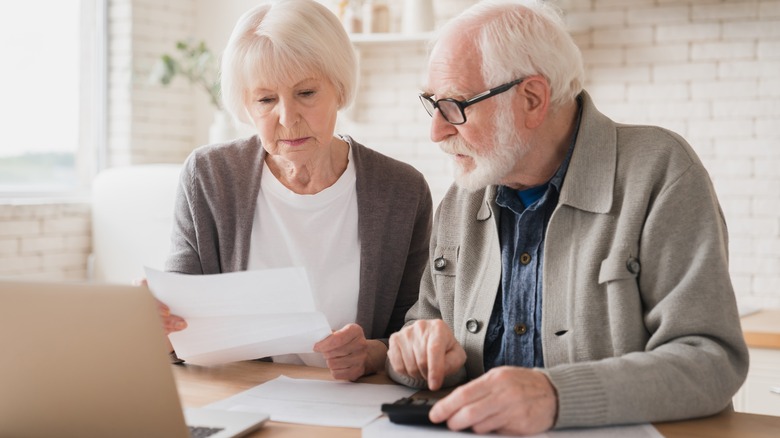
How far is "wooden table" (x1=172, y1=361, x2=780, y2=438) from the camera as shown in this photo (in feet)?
4.09

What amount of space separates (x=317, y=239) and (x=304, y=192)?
13 centimetres

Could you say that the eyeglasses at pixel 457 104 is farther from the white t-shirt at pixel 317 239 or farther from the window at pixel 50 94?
the window at pixel 50 94

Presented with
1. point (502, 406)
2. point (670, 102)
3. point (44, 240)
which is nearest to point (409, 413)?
point (502, 406)

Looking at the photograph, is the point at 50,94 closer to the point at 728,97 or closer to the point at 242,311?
the point at 728,97

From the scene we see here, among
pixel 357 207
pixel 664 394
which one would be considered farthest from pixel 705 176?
pixel 357 207

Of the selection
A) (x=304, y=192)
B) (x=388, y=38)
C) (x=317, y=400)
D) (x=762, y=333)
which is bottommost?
(x=762, y=333)

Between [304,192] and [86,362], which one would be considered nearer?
[86,362]

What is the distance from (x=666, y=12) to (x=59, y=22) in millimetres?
2962

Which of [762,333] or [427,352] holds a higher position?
[427,352]

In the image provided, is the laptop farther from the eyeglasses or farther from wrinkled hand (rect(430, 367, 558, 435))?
the eyeglasses

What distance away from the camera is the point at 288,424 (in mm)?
1302

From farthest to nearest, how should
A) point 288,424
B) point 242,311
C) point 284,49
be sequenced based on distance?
point 284,49 → point 242,311 → point 288,424

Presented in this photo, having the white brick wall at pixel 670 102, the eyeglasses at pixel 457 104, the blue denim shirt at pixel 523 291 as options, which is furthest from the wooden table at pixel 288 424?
the white brick wall at pixel 670 102

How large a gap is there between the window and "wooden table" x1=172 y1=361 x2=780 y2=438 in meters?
2.84
